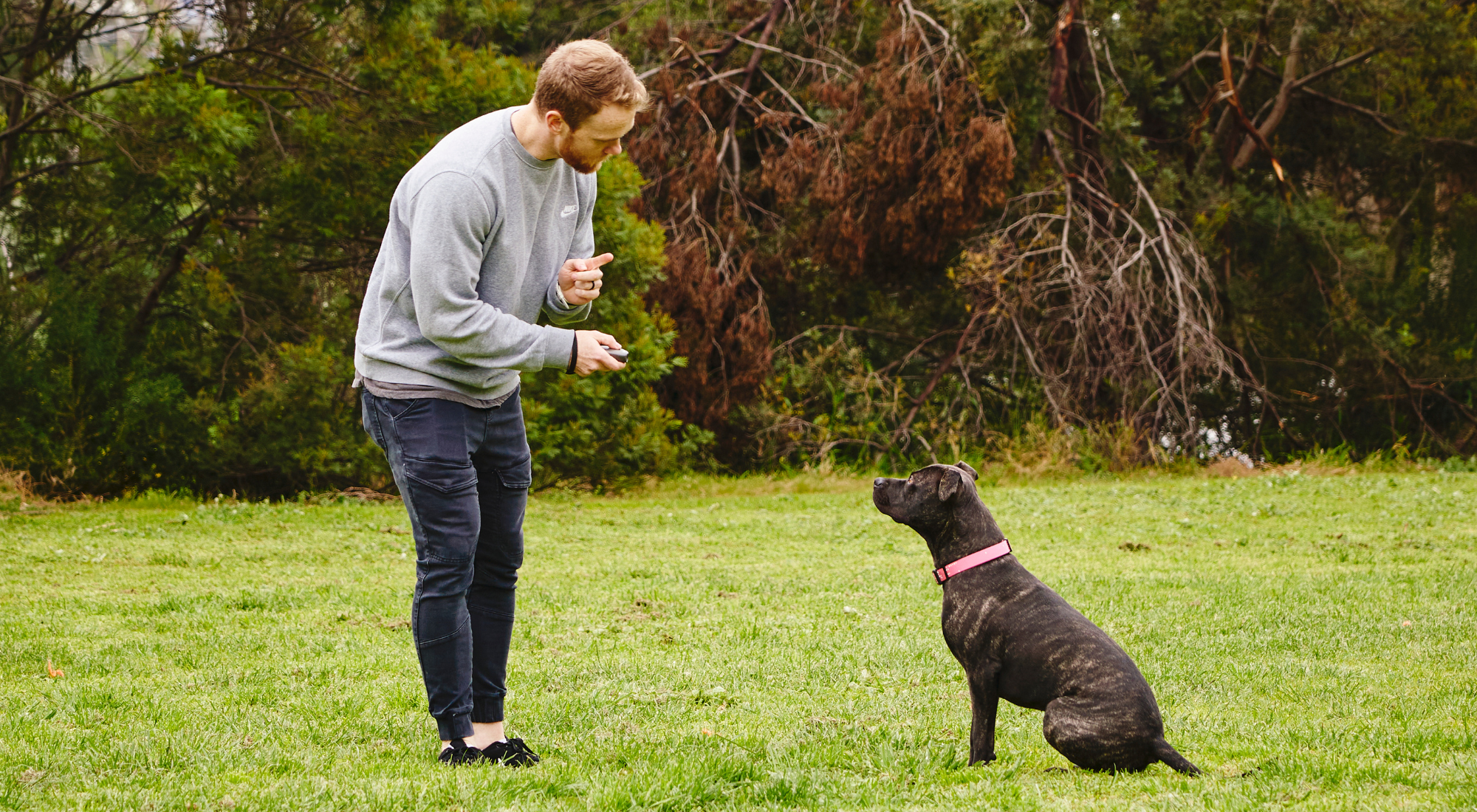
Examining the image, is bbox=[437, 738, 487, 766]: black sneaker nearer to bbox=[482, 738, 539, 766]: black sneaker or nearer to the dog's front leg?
bbox=[482, 738, 539, 766]: black sneaker

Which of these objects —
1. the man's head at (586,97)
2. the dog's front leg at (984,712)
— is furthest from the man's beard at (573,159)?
the dog's front leg at (984,712)

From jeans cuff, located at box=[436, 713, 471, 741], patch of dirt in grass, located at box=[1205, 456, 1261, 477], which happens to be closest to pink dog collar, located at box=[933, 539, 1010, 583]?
jeans cuff, located at box=[436, 713, 471, 741]

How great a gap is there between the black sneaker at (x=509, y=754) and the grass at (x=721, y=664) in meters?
0.08

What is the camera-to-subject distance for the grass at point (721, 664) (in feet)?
10.8

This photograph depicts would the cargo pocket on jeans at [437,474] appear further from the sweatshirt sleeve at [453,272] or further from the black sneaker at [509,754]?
the black sneaker at [509,754]

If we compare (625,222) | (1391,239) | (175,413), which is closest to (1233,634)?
(625,222)

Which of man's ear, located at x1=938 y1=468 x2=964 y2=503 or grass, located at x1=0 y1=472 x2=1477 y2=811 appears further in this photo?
man's ear, located at x1=938 y1=468 x2=964 y2=503

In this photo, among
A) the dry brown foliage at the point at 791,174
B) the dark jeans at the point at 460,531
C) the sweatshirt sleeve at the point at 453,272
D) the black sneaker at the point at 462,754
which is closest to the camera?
the sweatshirt sleeve at the point at 453,272

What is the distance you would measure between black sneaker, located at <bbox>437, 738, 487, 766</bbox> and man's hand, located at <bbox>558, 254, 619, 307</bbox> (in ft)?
4.10

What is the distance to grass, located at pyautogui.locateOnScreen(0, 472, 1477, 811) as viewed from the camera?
3277 mm

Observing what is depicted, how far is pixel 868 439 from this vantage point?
15.3 meters

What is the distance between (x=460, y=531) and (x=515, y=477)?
299 mm

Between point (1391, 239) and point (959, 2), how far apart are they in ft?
27.3

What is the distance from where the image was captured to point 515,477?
11.4ft
